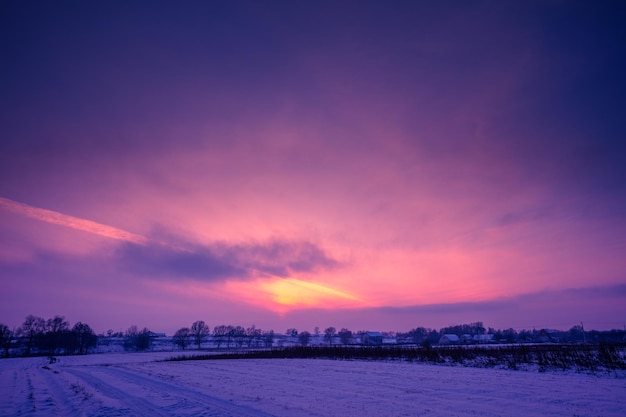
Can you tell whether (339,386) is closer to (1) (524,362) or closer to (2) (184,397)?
(2) (184,397)

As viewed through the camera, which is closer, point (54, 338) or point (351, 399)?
point (351, 399)

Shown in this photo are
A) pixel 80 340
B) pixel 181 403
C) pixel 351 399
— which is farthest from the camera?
pixel 80 340

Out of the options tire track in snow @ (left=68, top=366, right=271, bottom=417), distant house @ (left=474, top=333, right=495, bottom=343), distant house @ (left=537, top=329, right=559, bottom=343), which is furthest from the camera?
distant house @ (left=474, top=333, right=495, bottom=343)

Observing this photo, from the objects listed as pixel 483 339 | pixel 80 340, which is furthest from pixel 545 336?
pixel 80 340

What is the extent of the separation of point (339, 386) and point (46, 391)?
18.0 m

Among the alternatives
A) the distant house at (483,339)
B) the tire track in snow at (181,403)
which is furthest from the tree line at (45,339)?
the distant house at (483,339)

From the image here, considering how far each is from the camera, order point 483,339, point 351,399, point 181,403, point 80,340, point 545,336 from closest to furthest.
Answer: point 181,403
point 351,399
point 80,340
point 545,336
point 483,339

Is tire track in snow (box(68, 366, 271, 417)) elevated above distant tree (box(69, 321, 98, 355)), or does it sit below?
above

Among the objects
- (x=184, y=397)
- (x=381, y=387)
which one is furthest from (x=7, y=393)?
(x=381, y=387)

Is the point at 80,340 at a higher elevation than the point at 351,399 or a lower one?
lower

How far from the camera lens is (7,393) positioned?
19.7m

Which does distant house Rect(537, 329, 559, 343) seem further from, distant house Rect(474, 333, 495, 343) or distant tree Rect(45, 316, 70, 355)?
distant tree Rect(45, 316, 70, 355)

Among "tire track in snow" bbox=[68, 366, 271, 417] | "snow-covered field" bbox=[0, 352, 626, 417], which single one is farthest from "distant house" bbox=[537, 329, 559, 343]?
"tire track in snow" bbox=[68, 366, 271, 417]

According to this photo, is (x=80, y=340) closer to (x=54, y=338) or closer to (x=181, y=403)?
→ (x=54, y=338)
